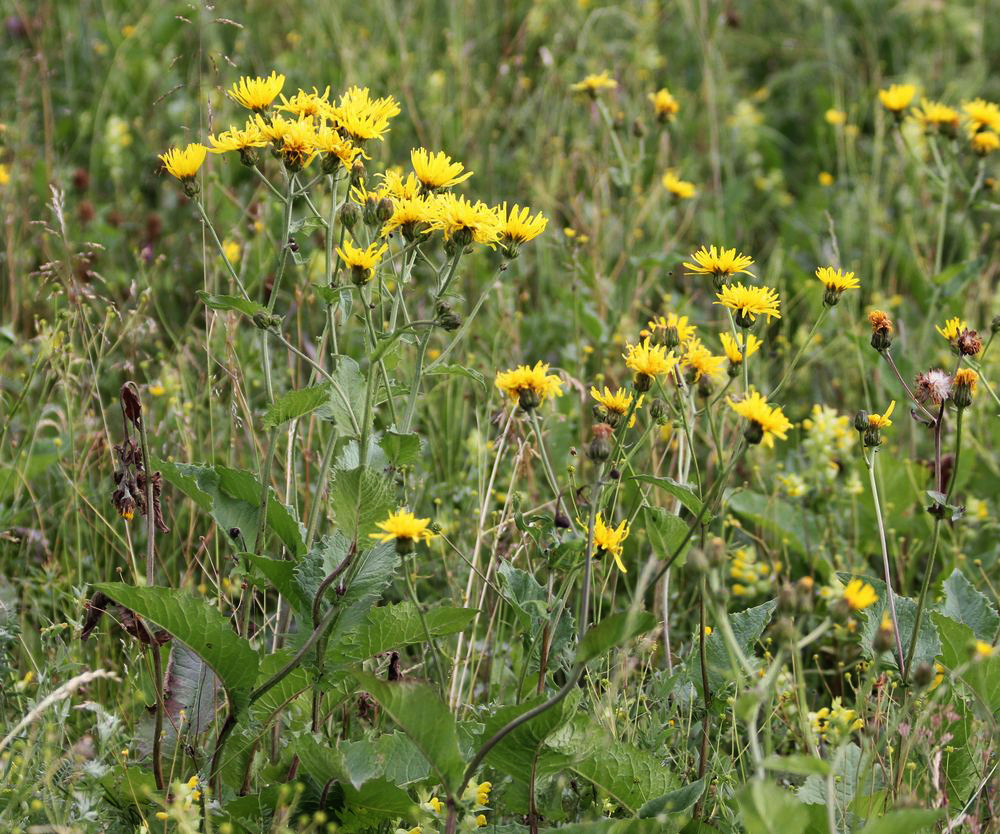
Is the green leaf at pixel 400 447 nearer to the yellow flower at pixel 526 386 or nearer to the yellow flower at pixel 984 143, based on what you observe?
the yellow flower at pixel 526 386

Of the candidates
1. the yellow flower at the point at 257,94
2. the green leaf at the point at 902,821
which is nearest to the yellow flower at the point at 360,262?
the yellow flower at the point at 257,94

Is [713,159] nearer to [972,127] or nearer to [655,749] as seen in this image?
[972,127]

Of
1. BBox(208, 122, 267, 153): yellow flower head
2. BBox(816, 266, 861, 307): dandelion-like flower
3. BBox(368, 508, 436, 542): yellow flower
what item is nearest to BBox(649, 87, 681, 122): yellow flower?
BBox(816, 266, 861, 307): dandelion-like flower

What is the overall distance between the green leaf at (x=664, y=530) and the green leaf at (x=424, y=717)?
464mm

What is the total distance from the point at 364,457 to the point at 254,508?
0.30 meters

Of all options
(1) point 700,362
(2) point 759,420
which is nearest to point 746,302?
(1) point 700,362

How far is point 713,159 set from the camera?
12.3 feet

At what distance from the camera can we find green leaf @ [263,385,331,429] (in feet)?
5.26

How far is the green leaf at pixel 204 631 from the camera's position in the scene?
5.14ft

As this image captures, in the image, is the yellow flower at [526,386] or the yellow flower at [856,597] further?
the yellow flower at [526,386]

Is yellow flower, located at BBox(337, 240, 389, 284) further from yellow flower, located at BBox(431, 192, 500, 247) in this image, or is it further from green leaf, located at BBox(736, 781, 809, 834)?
green leaf, located at BBox(736, 781, 809, 834)

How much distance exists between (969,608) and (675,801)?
0.69 meters

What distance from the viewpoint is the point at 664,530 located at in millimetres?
1771

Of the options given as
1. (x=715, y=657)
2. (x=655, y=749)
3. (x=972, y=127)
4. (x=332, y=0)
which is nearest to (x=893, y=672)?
(x=715, y=657)
